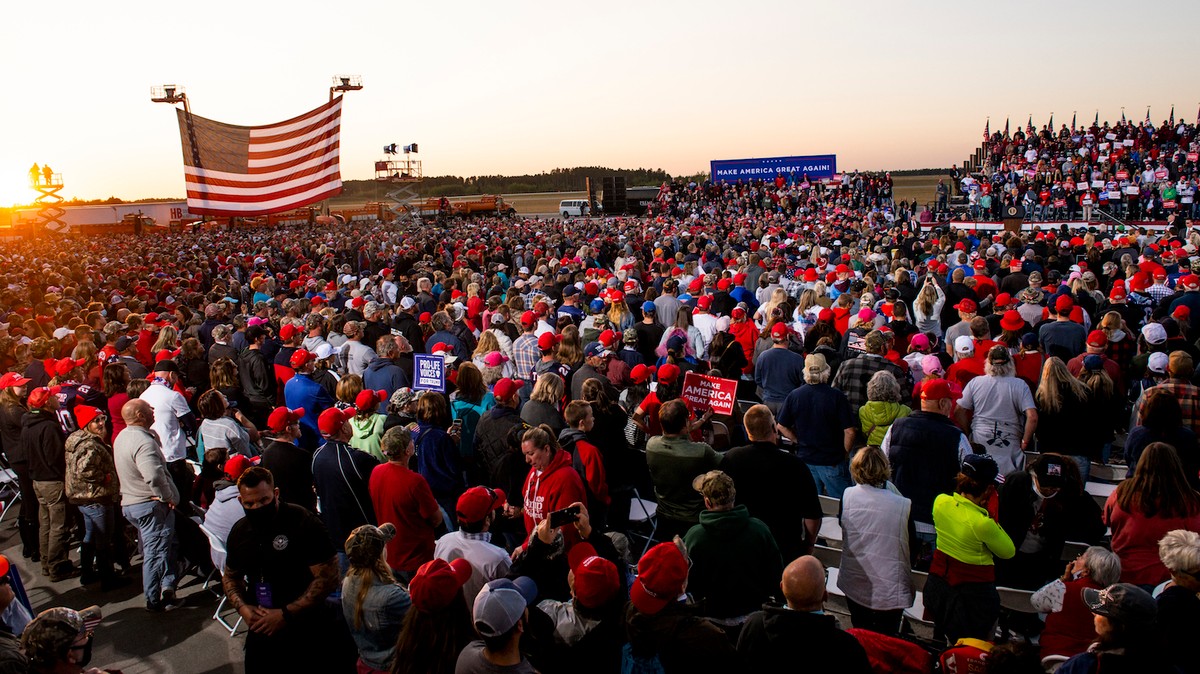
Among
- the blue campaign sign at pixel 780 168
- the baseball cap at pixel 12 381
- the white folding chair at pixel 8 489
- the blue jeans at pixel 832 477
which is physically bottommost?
the white folding chair at pixel 8 489

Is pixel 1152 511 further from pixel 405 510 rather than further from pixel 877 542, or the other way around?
pixel 405 510

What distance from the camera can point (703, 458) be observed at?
5.10 metres

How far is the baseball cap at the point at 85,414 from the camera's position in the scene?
6543 mm

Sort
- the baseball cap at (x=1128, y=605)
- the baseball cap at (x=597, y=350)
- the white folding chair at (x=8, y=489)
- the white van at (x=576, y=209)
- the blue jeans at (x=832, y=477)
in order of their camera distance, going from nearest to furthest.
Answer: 1. the baseball cap at (x=1128, y=605)
2. the blue jeans at (x=832, y=477)
3. the baseball cap at (x=597, y=350)
4. the white folding chair at (x=8, y=489)
5. the white van at (x=576, y=209)

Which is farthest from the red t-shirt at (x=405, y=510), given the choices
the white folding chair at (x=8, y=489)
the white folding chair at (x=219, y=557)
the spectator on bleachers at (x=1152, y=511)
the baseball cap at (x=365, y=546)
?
the white folding chair at (x=8, y=489)

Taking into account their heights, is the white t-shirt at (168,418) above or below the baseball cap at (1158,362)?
below

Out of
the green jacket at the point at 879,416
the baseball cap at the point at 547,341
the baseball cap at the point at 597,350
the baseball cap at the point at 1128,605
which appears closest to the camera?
the baseball cap at the point at 1128,605

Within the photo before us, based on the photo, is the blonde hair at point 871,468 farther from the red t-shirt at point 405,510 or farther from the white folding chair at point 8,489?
the white folding chair at point 8,489

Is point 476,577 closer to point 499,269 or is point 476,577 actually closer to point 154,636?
point 154,636

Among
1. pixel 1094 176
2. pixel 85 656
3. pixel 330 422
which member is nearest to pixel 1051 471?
pixel 330 422

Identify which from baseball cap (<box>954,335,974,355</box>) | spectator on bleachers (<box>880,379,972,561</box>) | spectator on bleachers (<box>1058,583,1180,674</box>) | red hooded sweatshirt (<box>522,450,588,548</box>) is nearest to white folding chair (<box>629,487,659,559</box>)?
red hooded sweatshirt (<box>522,450,588,548</box>)

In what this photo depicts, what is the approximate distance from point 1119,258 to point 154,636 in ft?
51.3

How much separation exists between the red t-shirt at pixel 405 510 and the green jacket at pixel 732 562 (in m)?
1.93

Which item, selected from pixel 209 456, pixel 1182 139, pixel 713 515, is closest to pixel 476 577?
pixel 713 515
